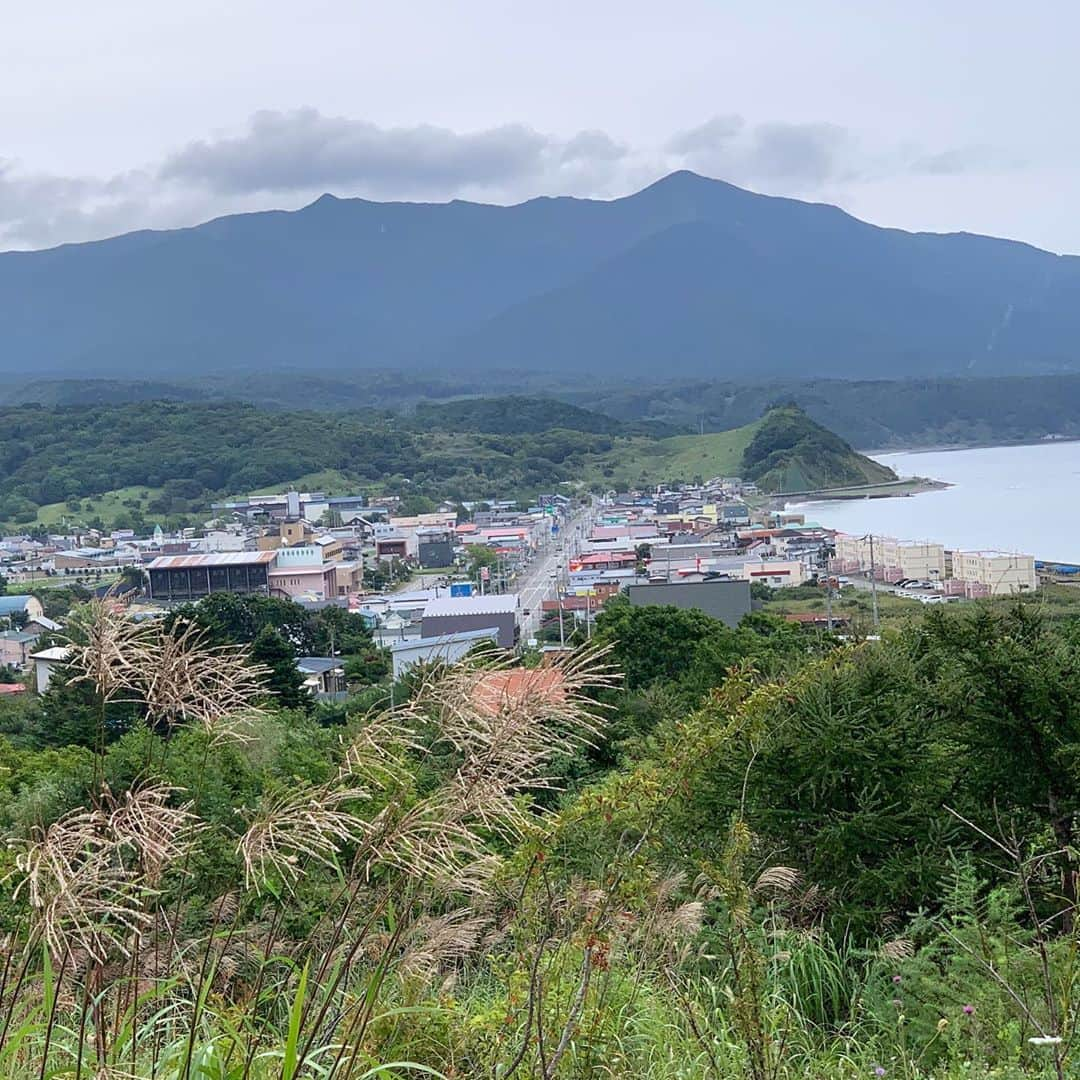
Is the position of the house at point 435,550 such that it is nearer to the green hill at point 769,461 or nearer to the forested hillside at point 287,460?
the forested hillside at point 287,460

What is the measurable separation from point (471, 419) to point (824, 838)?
231ft

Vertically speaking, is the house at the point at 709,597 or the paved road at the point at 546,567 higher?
the house at the point at 709,597

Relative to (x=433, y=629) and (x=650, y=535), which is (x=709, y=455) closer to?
(x=650, y=535)

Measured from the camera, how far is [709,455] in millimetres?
60375

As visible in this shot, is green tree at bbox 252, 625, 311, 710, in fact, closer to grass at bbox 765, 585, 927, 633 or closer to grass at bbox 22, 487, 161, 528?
grass at bbox 765, 585, 927, 633

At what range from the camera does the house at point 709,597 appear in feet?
71.0

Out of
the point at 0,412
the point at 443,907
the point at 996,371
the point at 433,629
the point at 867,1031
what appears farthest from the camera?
the point at 996,371

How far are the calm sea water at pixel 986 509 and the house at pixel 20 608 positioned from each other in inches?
906

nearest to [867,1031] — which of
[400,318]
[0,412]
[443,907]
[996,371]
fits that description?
[443,907]

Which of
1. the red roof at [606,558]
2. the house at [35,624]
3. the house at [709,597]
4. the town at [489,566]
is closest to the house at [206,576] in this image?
the town at [489,566]

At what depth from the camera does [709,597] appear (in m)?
22.0

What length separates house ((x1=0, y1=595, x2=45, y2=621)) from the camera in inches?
1139

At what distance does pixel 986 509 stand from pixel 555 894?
1770 inches

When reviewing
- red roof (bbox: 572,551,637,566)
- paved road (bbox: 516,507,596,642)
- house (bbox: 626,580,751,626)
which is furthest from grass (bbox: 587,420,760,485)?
house (bbox: 626,580,751,626)
